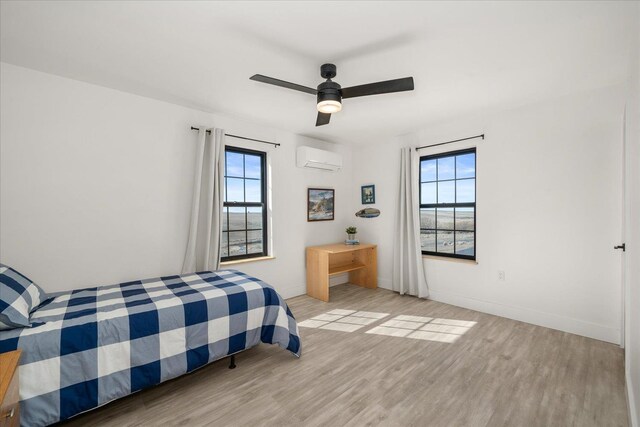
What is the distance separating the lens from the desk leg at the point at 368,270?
473cm

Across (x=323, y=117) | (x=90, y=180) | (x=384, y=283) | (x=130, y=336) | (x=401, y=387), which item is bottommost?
(x=401, y=387)

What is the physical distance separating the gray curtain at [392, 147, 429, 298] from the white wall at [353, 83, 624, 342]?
1.07ft

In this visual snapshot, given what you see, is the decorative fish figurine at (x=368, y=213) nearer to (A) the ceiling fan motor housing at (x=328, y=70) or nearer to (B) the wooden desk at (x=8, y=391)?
(A) the ceiling fan motor housing at (x=328, y=70)

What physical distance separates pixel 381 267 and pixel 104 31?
434 cm

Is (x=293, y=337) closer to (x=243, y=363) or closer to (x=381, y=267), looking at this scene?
(x=243, y=363)

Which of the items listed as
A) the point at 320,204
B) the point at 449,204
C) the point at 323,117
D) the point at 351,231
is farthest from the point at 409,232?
the point at 323,117

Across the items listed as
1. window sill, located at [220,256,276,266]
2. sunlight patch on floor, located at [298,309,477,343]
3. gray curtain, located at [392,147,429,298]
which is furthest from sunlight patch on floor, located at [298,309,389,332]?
window sill, located at [220,256,276,266]

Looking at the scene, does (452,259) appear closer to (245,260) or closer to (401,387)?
(401,387)

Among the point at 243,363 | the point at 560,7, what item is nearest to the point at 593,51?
the point at 560,7

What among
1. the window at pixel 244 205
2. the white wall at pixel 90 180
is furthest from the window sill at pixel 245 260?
the white wall at pixel 90 180

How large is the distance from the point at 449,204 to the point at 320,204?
6.35 ft

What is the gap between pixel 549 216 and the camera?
3.12m

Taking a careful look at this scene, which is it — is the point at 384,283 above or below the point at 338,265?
below

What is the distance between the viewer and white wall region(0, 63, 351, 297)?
2.39 meters
